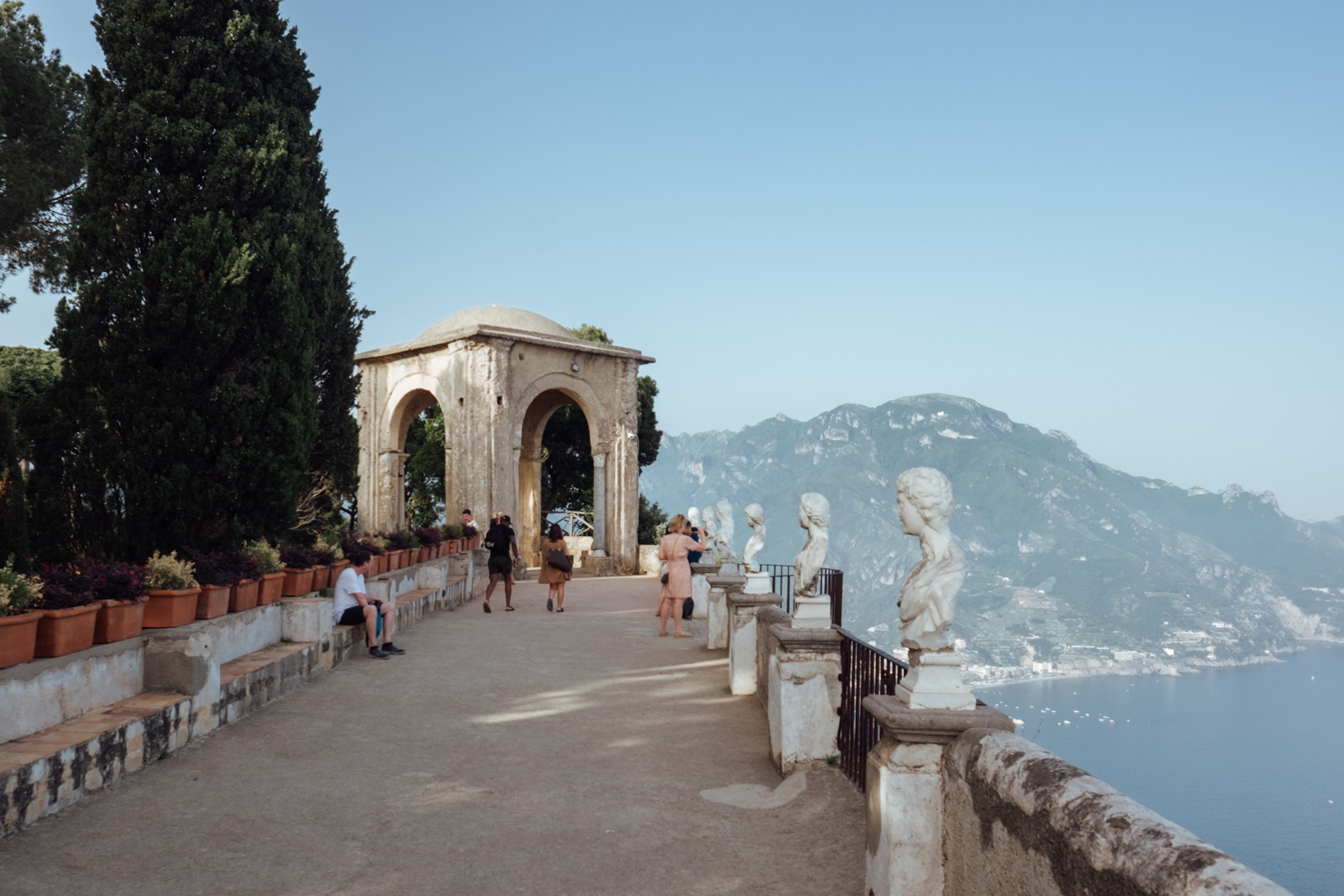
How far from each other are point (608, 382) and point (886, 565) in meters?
151

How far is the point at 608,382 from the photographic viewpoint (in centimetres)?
2358

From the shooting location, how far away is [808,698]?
5.65m

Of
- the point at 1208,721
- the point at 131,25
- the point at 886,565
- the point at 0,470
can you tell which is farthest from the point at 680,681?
the point at 886,565

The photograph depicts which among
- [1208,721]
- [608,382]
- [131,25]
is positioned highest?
[131,25]

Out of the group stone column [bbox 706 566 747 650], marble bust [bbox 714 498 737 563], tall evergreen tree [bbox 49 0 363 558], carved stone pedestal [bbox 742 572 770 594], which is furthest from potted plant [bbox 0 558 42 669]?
marble bust [bbox 714 498 737 563]

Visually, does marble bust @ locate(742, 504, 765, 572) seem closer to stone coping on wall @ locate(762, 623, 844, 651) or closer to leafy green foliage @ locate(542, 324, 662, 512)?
stone coping on wall @ locate(762, 623, 844, 651)

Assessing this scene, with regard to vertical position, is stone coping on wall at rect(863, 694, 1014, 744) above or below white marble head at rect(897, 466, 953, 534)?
below

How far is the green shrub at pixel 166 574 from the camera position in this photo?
612 cm

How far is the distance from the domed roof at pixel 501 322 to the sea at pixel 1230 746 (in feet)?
190

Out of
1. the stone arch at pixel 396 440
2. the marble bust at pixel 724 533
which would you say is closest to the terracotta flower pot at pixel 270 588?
the marble bust at pixel 724 533

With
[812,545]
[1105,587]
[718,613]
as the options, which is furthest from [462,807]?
[1105,587]

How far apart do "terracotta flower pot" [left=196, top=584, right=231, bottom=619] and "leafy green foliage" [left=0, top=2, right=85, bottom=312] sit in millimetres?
9543

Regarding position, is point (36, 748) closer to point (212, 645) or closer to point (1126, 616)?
point (212, 645)

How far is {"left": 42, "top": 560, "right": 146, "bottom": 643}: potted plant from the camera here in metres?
5.32
